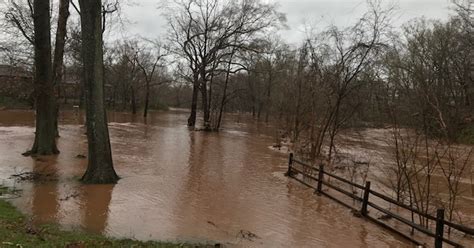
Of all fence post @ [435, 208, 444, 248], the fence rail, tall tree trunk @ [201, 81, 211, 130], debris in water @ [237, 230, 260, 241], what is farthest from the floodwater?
tall tree trunk @ [201, 81, 211, 130]

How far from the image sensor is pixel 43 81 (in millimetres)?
16906

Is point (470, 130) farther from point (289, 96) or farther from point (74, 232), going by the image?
point (74, 232)

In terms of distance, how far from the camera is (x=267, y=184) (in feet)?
52.0

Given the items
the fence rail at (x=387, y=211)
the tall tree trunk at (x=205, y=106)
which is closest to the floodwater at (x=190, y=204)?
the fence rail at (x=387, y=211)

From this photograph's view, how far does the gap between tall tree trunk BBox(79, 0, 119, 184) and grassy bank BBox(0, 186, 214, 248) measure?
449 centimetres

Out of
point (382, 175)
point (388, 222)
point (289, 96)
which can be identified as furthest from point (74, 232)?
point (289, 96)

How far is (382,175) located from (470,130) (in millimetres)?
21893

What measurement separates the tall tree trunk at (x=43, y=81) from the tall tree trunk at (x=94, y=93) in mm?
3867

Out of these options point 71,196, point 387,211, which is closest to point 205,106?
point 71,196

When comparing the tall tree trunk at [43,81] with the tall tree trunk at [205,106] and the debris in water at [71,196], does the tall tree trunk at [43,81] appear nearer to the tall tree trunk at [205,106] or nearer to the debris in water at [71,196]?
the debris in water at [71,196]

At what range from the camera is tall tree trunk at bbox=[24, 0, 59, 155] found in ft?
53.5

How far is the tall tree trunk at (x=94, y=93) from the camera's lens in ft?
43.8

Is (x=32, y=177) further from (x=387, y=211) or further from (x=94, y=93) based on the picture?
(x=387, y=211)

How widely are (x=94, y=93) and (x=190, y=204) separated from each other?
4742 mm
